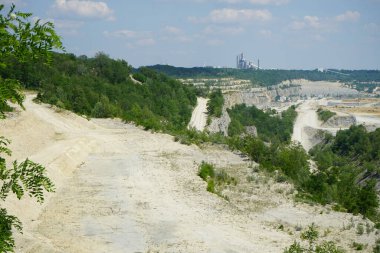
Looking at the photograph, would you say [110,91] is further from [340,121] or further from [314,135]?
[340,121]

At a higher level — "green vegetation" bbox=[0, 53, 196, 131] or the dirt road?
"green vegetation" bbox=[0, 53, 196, 131]

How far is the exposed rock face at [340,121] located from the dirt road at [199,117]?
179 feet

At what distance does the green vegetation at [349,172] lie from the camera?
89.2ft

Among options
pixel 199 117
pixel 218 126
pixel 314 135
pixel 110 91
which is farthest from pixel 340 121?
pixel 110 91

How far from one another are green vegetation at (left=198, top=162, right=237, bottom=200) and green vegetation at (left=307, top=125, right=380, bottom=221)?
17.0 feet

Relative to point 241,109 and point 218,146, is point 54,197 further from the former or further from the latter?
point 241,109

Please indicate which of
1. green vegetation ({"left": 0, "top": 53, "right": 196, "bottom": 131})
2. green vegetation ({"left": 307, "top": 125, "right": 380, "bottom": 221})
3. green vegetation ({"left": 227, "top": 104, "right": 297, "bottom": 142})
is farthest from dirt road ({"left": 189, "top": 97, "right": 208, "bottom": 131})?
green vegetation ({"left": 307, "top": 125, "right": 380, "bottom": 221})

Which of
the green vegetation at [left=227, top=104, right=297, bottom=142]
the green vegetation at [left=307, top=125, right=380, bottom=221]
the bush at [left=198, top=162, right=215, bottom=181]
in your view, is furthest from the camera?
the green vegetation at [left=227, top=104, right=297, bottom=142]

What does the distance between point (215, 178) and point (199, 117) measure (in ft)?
156

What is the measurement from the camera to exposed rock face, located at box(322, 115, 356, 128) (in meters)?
131

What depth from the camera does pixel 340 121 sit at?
133625 millimetres

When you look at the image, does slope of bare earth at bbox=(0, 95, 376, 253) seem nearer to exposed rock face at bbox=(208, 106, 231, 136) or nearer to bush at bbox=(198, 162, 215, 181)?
bush at bbox=(198, 162, 215, 181)

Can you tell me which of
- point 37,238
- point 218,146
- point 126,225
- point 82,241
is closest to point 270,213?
point 126,225

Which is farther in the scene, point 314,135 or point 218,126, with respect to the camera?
point 314,135
